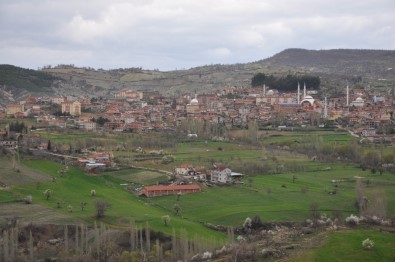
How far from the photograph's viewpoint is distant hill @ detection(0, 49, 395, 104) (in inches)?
4818

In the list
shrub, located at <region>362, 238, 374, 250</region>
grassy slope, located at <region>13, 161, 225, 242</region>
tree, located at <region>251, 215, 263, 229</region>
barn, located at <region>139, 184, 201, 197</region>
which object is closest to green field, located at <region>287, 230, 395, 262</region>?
shrub, located at <region>362, 238, 374, 250</region>

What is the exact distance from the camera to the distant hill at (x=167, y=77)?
122 metres

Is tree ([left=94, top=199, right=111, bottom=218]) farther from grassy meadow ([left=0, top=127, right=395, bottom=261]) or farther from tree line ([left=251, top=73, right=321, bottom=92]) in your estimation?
tree line ([left=251, top=73, right=321, bottom=92])

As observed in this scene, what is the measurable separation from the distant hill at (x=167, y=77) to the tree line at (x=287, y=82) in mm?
3763

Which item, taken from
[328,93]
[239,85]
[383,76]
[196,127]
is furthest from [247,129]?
[383,76]

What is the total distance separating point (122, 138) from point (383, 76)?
91680mm

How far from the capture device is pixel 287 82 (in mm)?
110375

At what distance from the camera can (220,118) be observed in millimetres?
84875

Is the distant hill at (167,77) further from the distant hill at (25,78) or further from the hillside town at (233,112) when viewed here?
the hillside town at (233,112)

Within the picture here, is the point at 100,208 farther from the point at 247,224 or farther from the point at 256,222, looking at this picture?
the point at 256,222

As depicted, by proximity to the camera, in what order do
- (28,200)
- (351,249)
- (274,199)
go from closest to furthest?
(351,249), (28,200), (274,199)

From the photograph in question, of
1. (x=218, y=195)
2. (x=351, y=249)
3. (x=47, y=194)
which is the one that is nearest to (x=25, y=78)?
(x=47, y=194)

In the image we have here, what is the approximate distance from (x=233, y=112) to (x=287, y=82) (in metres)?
22.9

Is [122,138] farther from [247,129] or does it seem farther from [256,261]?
[256,261]
